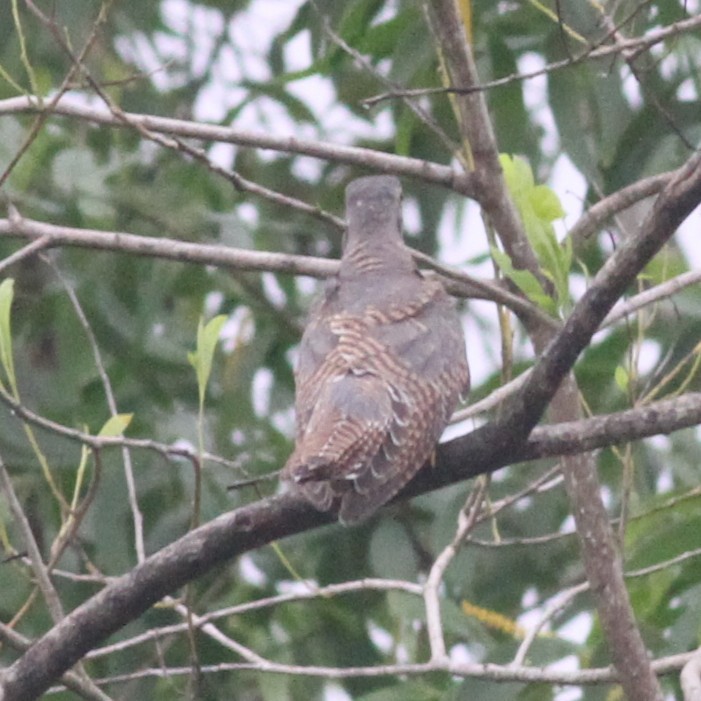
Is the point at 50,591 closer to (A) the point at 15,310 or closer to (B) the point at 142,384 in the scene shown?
(B) the point at 142,384

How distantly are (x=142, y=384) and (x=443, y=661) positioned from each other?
6.01ft

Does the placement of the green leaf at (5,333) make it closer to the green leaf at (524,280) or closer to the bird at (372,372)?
the bird at (372,372)

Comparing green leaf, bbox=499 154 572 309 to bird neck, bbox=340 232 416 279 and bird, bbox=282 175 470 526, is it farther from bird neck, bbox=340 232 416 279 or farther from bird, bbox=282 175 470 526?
bird neck, bbox=340 232 416 279

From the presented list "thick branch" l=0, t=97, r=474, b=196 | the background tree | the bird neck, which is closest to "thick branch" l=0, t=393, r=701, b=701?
the background tree

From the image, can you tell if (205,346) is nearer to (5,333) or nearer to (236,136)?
(5,333)

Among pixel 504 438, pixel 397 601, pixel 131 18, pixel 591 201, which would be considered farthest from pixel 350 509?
pixel 131 18

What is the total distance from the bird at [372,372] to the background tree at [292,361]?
0.08m

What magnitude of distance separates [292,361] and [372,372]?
6.83ft

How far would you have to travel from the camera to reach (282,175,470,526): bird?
3254 mm

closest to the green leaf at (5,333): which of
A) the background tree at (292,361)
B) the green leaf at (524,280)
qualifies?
the background tree at (292,361)

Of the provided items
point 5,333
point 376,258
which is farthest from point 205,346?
point 376,258

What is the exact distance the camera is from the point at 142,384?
198 inches

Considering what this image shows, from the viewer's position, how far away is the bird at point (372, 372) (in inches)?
128

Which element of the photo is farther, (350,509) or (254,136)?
(254,136)
